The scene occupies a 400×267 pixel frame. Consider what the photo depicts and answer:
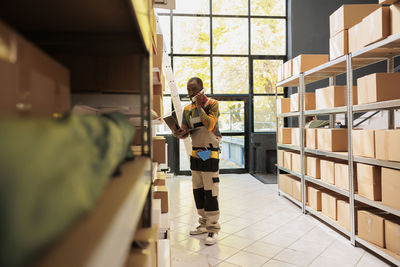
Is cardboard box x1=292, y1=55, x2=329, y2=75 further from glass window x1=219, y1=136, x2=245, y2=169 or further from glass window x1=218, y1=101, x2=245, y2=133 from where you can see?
glass window x1=219, y1=136, x2=245, y2=169

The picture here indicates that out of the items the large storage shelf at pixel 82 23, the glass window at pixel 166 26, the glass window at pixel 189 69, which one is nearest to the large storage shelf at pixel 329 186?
the large storage shelf at pixel 82 23

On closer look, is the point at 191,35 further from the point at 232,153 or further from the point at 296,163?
the point at 296,163

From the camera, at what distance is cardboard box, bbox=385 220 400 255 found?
94.5 inches

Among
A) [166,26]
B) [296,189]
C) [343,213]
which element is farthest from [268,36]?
[343,213]

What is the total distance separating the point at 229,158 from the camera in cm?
786

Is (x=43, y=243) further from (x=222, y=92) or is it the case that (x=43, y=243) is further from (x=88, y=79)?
(x=222, y=92)

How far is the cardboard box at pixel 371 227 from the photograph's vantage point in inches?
101

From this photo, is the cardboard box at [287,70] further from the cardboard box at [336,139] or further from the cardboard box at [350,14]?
the cardboard box at [336,139]

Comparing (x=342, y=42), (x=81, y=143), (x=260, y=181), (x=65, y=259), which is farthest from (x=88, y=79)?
(x=260, y=181)

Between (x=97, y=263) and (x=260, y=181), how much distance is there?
20.7ft

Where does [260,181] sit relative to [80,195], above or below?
below

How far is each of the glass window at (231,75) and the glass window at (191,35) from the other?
0.48m

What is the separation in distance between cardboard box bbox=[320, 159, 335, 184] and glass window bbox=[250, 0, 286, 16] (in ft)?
16.8

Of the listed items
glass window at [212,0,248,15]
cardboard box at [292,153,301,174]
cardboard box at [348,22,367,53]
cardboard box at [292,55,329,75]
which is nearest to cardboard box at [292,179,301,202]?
cardboard box at [292,153,301,174]
